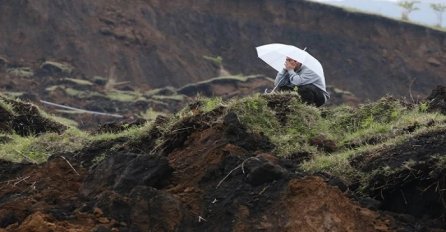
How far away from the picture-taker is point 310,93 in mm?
7680

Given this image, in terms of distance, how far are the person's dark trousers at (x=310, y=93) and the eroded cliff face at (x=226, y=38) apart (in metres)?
21.0

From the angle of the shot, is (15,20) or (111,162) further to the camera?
(15,20)

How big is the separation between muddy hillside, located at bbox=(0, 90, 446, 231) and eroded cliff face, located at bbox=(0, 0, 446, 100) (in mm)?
22606

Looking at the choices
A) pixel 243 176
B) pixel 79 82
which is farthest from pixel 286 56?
pixel 79 82

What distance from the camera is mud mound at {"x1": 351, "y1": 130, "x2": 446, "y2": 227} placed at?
414 centimetres

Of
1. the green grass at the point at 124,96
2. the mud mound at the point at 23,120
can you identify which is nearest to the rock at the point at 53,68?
the green grass at the point at 124,96

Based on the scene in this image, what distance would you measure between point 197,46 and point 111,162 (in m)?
27.0

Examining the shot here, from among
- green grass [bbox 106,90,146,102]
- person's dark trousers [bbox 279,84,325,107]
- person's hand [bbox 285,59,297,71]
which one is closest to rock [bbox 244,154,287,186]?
person's dark trousers [bbox 279,84,325,107]

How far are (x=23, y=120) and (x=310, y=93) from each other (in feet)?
12.2

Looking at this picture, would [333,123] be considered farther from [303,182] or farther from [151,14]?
[151,14]

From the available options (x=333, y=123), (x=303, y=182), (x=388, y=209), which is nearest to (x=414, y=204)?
(x=388, y=209)

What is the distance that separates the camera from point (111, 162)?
4965 millimetres

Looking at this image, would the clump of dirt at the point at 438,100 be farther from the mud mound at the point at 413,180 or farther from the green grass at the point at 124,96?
the green grass at the point at 124,96

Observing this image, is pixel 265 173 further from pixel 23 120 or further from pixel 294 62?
pixel 23 120
